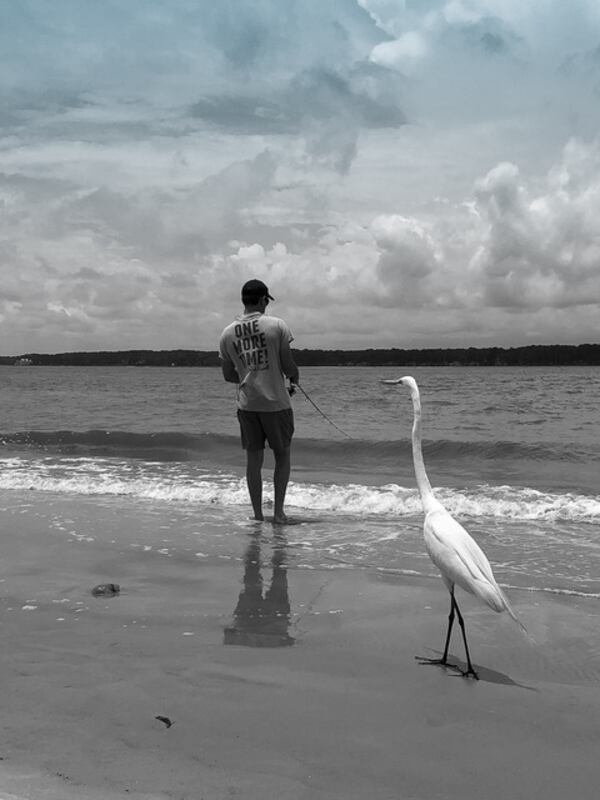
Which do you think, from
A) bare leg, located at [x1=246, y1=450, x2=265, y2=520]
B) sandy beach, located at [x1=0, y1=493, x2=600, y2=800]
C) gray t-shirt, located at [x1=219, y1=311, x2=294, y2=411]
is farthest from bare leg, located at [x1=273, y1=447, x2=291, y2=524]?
sandy beach, located at [x1=0, y1=493, x2=600, y2=800]

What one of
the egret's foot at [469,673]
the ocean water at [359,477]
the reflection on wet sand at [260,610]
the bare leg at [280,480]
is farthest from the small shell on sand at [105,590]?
the bare leg at [280,480]

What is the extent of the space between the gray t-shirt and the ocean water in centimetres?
115

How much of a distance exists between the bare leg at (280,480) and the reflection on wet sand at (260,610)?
1.25 metres

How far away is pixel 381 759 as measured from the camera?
2.71 m

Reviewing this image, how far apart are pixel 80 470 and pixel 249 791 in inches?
391

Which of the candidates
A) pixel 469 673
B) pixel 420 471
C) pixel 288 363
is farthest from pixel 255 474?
pixel 469 673

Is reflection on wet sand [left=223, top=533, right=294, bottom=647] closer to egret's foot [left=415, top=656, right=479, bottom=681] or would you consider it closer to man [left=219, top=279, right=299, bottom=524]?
egret's foot [left=415, top=656, right=479, bottom=681]

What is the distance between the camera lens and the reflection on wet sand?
13.1 ft

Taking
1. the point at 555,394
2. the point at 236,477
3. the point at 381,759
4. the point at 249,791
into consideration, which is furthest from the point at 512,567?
the point at 555,394

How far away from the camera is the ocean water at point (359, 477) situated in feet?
20.4

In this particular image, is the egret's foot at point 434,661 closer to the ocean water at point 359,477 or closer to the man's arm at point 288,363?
the ocean water at point 359,477

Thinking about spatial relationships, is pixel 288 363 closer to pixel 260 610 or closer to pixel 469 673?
pixel 260 610

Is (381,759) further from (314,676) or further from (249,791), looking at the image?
(314,676)

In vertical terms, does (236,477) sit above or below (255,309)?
below
